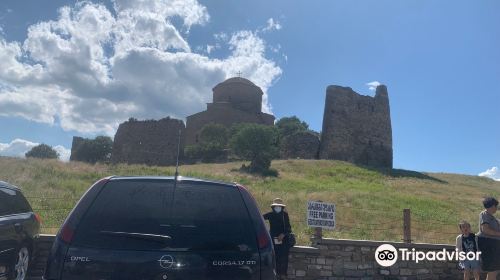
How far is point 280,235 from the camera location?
7.26 m

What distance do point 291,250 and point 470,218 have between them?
12709mm

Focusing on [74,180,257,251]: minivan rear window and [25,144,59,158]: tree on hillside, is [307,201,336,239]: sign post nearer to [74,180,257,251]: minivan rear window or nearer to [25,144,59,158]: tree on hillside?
[74,180,257,251]: minivan rear window

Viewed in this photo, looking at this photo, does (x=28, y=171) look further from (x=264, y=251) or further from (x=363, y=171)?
(x=363, y=171)

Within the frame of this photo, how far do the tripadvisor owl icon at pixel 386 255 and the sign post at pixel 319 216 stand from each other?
1.20m

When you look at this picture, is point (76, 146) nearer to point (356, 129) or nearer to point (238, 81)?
point (238, 81)

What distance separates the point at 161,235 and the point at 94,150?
205ft

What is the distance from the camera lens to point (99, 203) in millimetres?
3127

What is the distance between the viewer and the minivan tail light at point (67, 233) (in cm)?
294

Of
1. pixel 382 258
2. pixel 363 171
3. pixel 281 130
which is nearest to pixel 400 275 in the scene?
pixel 382 258

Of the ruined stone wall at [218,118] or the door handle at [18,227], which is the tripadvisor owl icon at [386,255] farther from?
the ruined stone wall at [218,118]

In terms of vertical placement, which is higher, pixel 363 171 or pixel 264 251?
pixel 363 171

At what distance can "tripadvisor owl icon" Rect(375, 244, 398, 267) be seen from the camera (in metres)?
8.54

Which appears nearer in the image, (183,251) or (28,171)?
(183,251)

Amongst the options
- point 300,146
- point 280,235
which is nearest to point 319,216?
point 280,235
